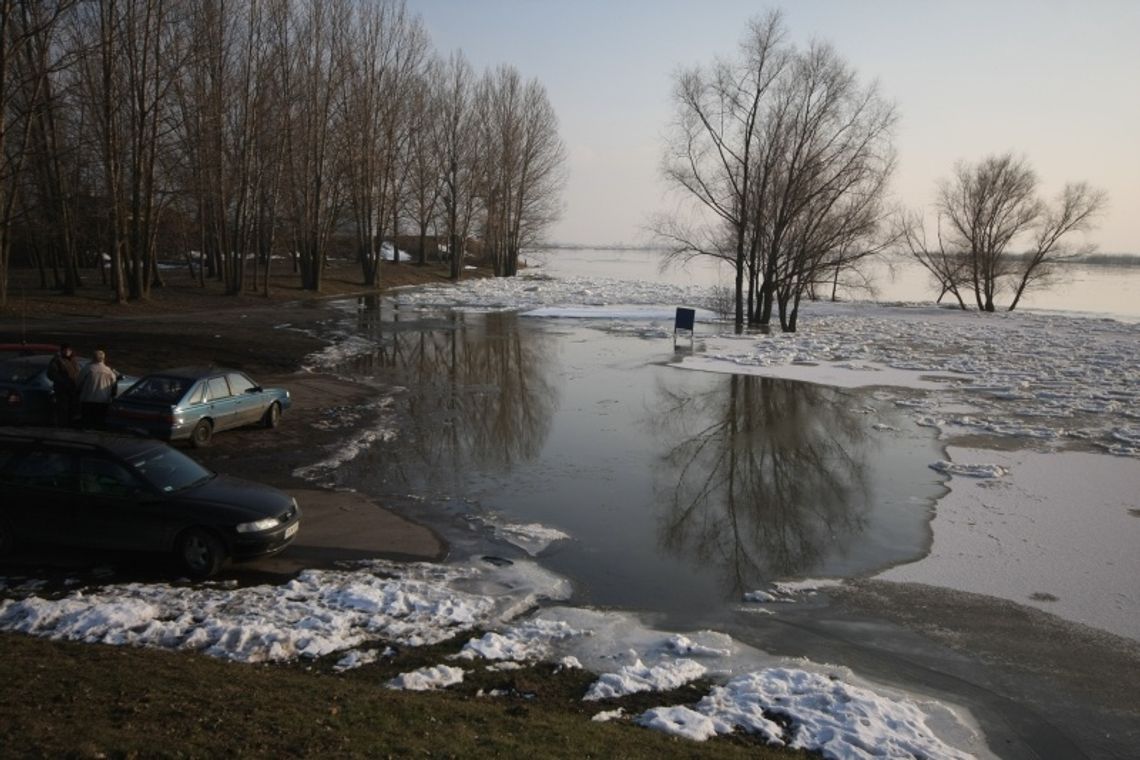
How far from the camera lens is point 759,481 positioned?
1540 cm

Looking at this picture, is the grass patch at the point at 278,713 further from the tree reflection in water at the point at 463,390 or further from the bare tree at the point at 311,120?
the bare tree at the point at 311,120

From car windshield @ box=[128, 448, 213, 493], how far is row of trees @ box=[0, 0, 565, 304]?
18388 mm

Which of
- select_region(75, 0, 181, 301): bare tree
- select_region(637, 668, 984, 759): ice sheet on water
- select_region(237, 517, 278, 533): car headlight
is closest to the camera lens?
select_region(637, 668, 984, 759): ice sheet on water

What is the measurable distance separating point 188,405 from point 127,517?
5.91m

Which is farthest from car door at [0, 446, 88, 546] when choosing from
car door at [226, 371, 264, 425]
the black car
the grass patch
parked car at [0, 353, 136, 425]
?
car door at [226, 371, 264, 425]

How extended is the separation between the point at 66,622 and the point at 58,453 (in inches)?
112

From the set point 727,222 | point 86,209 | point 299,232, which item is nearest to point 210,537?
point 86,209

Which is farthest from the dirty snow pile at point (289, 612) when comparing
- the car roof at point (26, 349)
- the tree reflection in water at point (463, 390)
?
the car roof at point (26, 349)

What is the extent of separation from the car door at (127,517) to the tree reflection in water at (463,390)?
5072 millimetres

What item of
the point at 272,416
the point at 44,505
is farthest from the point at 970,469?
the point at 44,505

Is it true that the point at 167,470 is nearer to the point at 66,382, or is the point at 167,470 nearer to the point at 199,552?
the point at 199,552

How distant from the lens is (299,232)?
177 ft

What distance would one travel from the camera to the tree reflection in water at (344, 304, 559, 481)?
16.5 m

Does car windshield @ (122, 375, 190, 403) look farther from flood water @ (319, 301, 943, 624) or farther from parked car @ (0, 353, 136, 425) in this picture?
flood water @ (319, 301, 943, 624)
